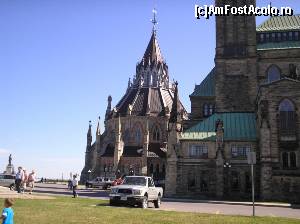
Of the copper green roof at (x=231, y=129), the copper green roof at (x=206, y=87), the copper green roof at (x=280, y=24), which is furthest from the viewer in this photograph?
the copper green roof at (x=206, y=87)

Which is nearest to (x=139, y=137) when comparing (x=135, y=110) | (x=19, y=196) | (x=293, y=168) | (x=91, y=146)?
(x=135, y=110)

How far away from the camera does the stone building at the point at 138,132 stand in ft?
201

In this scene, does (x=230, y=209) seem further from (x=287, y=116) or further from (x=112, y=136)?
(x=112, y=136)

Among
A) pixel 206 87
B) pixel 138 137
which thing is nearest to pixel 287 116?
pixel 206 87

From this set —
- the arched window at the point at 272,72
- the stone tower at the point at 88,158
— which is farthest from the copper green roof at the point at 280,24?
the stone tower at the point at 88,158

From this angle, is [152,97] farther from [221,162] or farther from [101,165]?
[221,162]

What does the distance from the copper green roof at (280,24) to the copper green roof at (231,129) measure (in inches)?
485

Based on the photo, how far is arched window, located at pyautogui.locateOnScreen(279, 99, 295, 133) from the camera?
121ft

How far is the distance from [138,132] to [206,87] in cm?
1845

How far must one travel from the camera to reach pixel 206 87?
171ft

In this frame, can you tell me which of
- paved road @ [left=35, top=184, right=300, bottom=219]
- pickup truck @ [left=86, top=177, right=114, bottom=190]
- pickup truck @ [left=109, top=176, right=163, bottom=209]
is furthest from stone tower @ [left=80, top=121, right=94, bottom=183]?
pickup truck @ [left=109, top=176, right=163, bottom=209]

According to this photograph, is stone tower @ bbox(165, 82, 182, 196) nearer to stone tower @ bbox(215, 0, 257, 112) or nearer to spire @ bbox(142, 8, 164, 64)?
stone tower @ bbox(215, 0, 257, 112)

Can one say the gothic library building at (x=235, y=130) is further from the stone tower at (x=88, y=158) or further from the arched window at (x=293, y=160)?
the stone tower at (x=88, y=158)

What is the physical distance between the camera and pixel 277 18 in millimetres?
50312
